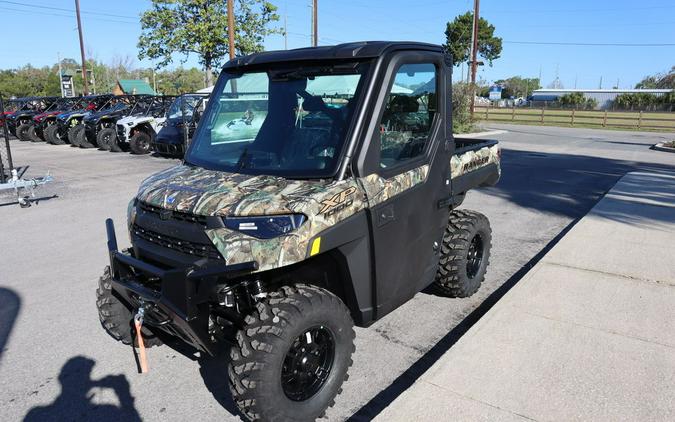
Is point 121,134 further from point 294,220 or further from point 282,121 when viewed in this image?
point 294,220

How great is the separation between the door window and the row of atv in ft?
34.4

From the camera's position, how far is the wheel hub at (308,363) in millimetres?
2815

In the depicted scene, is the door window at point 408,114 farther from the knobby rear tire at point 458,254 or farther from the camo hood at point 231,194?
the knobby rear tire at point 458,254

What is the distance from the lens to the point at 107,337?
4016 mm

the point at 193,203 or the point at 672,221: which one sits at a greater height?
the point at 193,203

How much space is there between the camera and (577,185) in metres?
11.2

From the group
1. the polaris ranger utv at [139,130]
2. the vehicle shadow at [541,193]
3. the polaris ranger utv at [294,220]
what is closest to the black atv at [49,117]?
the polaris ranger utv at [139,130]

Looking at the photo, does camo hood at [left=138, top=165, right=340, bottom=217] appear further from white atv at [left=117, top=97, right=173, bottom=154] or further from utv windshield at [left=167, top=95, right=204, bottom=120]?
white atv at [left=117, top=97, right=173, bottom=154]

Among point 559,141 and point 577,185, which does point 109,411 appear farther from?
point 559,141

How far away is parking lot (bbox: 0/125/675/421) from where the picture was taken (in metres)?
3.18

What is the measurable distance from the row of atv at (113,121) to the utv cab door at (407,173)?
10.5 meters

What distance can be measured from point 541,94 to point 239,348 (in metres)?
105

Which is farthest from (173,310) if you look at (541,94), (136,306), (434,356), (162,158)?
(541,94)

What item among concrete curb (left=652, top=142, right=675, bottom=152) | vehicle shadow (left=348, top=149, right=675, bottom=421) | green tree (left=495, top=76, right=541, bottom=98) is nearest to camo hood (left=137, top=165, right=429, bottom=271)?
vehicle shadow (left=348, top=149, right=675, bottom=421)
